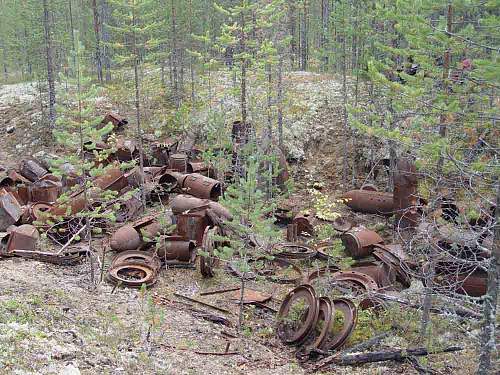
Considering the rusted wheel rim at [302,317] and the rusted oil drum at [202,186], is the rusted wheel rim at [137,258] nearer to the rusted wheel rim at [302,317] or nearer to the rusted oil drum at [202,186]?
the rusted oil drum at [202,186]

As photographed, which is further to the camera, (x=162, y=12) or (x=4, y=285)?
(x=162, y=12)

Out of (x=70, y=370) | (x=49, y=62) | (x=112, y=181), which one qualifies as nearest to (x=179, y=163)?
(x=112, y=181)

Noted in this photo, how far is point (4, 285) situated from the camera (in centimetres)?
910

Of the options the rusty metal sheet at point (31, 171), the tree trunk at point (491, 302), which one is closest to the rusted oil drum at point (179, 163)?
the rusty metal sheet at point (31, 171)

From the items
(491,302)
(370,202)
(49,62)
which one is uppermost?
(49,62)

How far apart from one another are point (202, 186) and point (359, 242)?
5624 mm

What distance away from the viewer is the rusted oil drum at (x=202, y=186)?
1562 cm

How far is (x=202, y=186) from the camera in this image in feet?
51.5

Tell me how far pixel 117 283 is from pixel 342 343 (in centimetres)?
547

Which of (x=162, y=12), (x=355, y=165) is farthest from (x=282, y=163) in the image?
(x=162, y=12)

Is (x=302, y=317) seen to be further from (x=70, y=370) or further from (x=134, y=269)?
(x=70, y=370)

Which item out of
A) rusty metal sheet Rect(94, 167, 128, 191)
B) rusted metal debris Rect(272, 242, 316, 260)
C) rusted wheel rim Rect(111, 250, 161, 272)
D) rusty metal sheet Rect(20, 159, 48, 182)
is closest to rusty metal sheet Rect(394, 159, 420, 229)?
rusted metal debris Rect(272, 242, 316, 260)

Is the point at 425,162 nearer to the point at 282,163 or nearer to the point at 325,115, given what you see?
the point at 282,163

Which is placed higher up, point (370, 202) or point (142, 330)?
point (142, 330)
